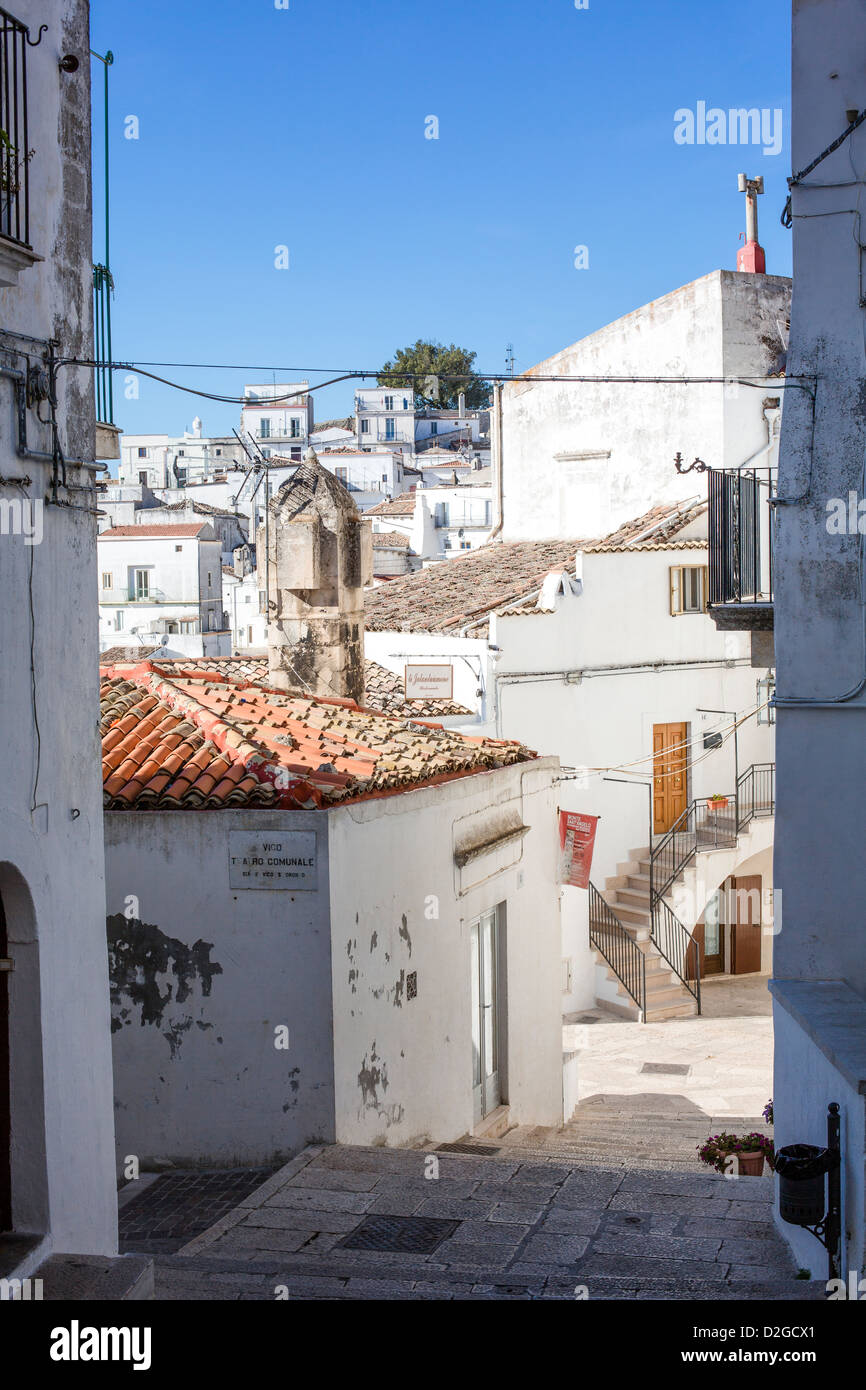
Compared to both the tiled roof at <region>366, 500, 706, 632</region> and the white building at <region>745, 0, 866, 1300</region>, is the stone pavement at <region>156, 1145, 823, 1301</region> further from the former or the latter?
the tiled roof at <region>366, 500, 706, 632</region>

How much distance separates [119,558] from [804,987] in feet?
132

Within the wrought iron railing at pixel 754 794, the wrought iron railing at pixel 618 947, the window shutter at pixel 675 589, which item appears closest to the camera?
the wrought iron railing at pixel 618 947

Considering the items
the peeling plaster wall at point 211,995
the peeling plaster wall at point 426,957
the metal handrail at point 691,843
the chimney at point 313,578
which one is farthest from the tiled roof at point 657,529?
the peeling plaster wall at point 211,995

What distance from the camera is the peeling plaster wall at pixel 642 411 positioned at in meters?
26.0

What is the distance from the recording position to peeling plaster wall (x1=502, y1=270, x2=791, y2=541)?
2598 cm

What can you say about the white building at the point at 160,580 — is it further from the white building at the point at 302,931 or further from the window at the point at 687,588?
the white building at the point at 302,931

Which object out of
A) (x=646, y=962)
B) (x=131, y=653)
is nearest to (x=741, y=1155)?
(x=646, y=962)

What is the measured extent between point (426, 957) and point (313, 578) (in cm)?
578

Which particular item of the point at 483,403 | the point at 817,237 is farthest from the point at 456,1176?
the point at 483,403

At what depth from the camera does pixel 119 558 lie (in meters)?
46.6

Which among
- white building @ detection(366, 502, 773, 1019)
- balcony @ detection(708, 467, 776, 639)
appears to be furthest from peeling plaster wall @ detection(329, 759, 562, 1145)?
white building @ detection(366, 502, 773, 1019)

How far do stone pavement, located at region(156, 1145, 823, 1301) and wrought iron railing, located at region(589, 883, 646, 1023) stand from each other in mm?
11212

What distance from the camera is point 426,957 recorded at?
1234 centimetres
